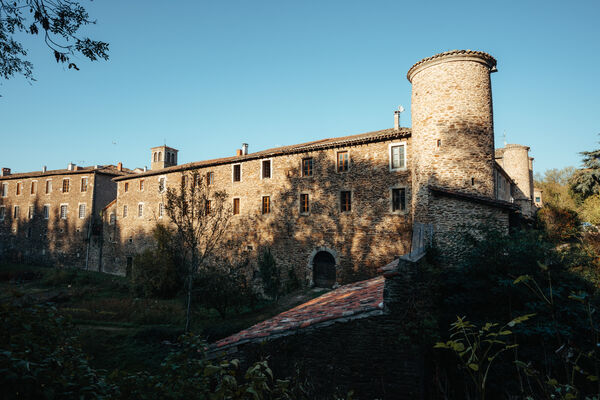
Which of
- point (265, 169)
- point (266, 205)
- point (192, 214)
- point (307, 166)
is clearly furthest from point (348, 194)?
point (192, 214)

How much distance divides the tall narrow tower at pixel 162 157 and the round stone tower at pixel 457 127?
99.1 ft

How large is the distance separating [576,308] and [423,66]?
1115 centimetres

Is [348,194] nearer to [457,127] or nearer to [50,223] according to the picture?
[457,127]

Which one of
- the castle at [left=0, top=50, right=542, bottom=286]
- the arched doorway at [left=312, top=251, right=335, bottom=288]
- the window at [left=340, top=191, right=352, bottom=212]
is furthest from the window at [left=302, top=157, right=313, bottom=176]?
the arched doorway at [left=312, top=251, right=335, bottom=288]

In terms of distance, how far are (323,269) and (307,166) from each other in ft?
19.8

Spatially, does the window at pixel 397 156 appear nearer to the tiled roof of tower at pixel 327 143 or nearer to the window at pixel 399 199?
the tiled roof of tower at pixel 327 143

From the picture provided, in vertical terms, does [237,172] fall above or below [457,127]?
above

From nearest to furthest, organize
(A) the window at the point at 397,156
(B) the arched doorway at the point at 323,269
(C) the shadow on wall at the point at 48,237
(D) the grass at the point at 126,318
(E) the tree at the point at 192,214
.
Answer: (D) the grass at the point at 126,318
(E) the tree at the point at 192,214
(A) the window at the point at 397,156
(B) the arched doorway at the point at 323,269
(C) the shadow on wall at the point at 48,237

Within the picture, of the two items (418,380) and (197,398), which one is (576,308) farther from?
(197,398)

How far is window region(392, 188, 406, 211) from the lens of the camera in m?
16.3

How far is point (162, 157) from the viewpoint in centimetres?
3644

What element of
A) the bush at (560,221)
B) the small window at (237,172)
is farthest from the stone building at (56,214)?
the bush at (560,221)

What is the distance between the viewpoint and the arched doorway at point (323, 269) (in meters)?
18.2

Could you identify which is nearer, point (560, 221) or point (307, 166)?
point (307, 166)
